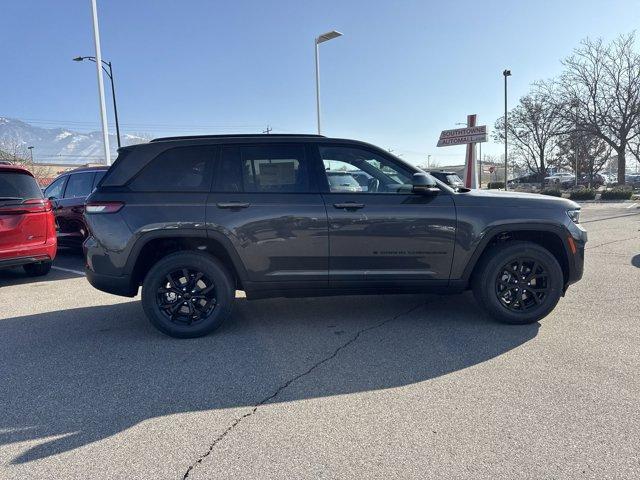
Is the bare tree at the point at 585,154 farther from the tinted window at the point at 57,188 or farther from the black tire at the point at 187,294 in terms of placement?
the black tire at the point at 187,294

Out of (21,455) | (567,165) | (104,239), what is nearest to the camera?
(21,455)

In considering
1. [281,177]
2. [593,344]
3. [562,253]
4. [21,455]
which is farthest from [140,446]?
[562,253]

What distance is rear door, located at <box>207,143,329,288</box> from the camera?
4.32 m

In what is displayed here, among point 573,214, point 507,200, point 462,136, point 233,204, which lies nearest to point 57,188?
point 233,204

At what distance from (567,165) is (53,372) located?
4668 centimetres

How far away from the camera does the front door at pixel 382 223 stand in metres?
4.37

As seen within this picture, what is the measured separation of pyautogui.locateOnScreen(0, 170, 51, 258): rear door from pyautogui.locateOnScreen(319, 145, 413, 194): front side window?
4.83 metres

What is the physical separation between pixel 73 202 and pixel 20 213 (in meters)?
2.19

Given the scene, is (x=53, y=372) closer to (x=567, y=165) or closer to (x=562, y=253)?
(x=562, y=253)

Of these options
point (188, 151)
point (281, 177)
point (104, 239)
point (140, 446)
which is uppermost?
point (188, 151)

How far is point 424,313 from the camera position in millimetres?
5133

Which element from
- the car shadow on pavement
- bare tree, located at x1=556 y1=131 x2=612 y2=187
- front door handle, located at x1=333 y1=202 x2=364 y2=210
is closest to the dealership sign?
the car shadow on pavement

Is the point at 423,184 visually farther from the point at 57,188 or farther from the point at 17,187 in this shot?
the point at 57,188

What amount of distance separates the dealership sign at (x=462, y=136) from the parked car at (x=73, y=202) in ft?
32.1
